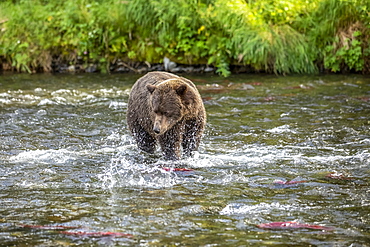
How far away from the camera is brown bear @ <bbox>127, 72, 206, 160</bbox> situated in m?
6.78

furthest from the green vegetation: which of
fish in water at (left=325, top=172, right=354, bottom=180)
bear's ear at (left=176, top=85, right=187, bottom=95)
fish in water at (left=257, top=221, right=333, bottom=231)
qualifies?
fish in water at (left=257, top=221, right=333, bottom=231)

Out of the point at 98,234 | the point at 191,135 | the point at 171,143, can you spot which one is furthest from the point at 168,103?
the point at 98,234

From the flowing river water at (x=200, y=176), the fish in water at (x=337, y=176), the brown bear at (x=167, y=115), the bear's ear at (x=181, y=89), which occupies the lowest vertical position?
the flowing river water at (x=200, y=176)

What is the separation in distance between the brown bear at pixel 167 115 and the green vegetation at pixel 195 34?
7340 mm

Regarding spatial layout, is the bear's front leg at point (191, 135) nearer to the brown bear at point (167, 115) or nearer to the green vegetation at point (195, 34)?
the brown bear at point (167, 115)

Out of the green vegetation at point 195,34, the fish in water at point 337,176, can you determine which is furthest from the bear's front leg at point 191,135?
the green vegetation at point 195,34

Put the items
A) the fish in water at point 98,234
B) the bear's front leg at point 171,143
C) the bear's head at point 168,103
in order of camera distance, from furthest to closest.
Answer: the bear's front leg at point 171,143
the bear's head at point 168,103
the fish in water at point 98,234

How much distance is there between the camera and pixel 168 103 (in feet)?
22.2

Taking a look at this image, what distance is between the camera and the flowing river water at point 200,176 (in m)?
4.82

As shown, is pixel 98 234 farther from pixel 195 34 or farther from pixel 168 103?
pixel 195 34

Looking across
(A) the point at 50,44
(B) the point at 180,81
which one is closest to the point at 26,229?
(B) the point at 180,81

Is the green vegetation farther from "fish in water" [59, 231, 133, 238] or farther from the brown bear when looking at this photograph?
"fish in water" [59, 231, 133, 238]

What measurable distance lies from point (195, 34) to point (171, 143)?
947cm

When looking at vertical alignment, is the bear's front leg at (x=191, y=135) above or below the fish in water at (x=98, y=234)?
above
